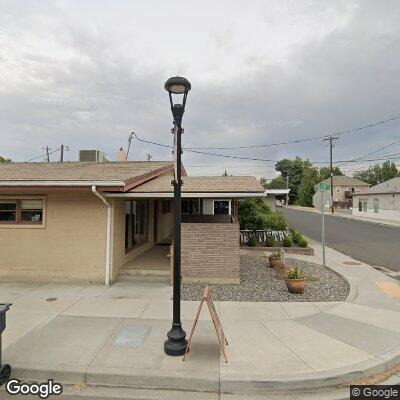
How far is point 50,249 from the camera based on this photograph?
9.35 meters

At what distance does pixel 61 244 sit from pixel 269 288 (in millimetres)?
6177

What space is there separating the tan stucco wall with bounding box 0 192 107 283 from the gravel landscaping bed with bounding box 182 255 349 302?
289 centimetres

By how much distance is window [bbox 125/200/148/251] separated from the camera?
36.8ft

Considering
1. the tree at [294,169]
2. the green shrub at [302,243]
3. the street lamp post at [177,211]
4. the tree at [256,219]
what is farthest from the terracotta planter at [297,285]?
the tree at [294,169]

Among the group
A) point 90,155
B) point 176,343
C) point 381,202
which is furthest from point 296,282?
point 381,202

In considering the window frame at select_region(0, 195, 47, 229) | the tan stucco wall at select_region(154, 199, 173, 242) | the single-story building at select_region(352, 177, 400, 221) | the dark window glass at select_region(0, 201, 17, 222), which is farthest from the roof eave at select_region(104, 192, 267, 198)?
the single-story building at select_region(352, 177, 400, 221)

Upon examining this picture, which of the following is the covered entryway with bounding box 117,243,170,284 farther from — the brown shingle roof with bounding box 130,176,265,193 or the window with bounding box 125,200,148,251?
the brown shingle roof with bounding box 130,176,265,193

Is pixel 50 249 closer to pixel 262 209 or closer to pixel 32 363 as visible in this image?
pixel 32 363

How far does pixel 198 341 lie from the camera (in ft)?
18.0

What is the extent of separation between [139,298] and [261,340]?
350 centimetres

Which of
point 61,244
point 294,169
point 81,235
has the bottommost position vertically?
point 61,244

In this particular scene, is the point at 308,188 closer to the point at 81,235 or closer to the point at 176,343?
the point at 81,235

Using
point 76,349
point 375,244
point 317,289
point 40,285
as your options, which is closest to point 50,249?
point 40,285

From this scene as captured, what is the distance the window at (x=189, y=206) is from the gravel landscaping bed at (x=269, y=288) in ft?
25.4
